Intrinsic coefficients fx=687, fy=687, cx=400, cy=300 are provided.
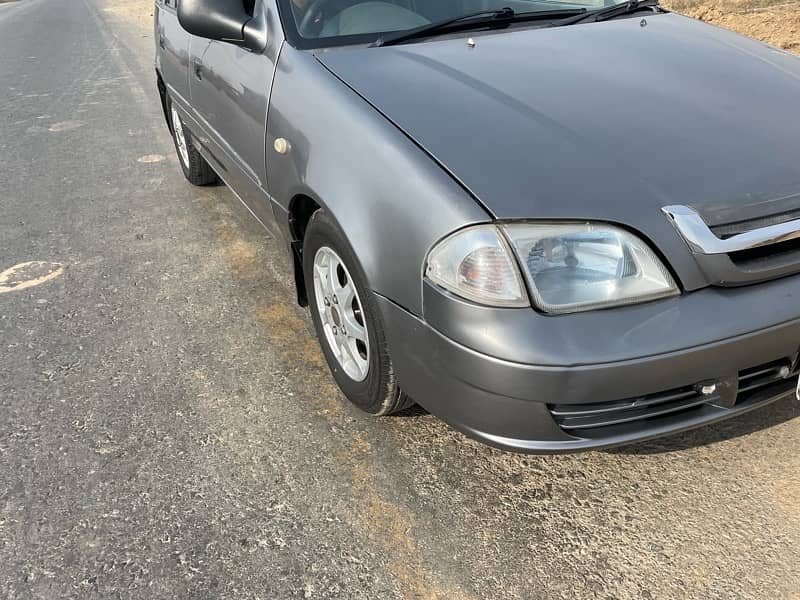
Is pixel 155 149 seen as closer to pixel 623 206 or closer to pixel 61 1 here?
pixel 623 206

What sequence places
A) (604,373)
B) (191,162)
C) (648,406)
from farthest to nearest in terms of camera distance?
(191,162) < (648,406) < (604,373)

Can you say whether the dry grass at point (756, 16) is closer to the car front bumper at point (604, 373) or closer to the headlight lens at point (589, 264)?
the car front bumper at point (604, 373)

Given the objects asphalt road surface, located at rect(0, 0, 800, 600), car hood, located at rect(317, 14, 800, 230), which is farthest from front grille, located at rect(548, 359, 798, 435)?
car hood, located at rect(317, 14, 800, 230)

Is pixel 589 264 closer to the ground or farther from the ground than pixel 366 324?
farther from the ground

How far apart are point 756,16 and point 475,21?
7672 mm

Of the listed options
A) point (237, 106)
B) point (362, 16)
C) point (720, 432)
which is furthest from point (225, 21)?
point (720, 432)

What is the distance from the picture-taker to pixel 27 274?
3781 mm

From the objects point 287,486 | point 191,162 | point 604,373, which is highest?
point 604,373

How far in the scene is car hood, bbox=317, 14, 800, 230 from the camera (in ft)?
5.90

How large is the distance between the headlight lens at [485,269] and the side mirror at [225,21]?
1.43 m

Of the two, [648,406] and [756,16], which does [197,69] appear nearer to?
[648,406]

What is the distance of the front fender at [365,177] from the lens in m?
1.83

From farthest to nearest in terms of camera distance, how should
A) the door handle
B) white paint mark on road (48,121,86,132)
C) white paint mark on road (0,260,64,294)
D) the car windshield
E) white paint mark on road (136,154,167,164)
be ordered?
white paint mark on road (48,121,86,132) → white paint mark on road (136,154,167,164) → white paint mark on road (0,260,64,294) → the door handle → the car windshield

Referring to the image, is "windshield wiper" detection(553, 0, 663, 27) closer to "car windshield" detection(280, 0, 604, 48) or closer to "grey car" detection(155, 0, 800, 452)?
"car windshield" detection(280, 0, 604, 48)
